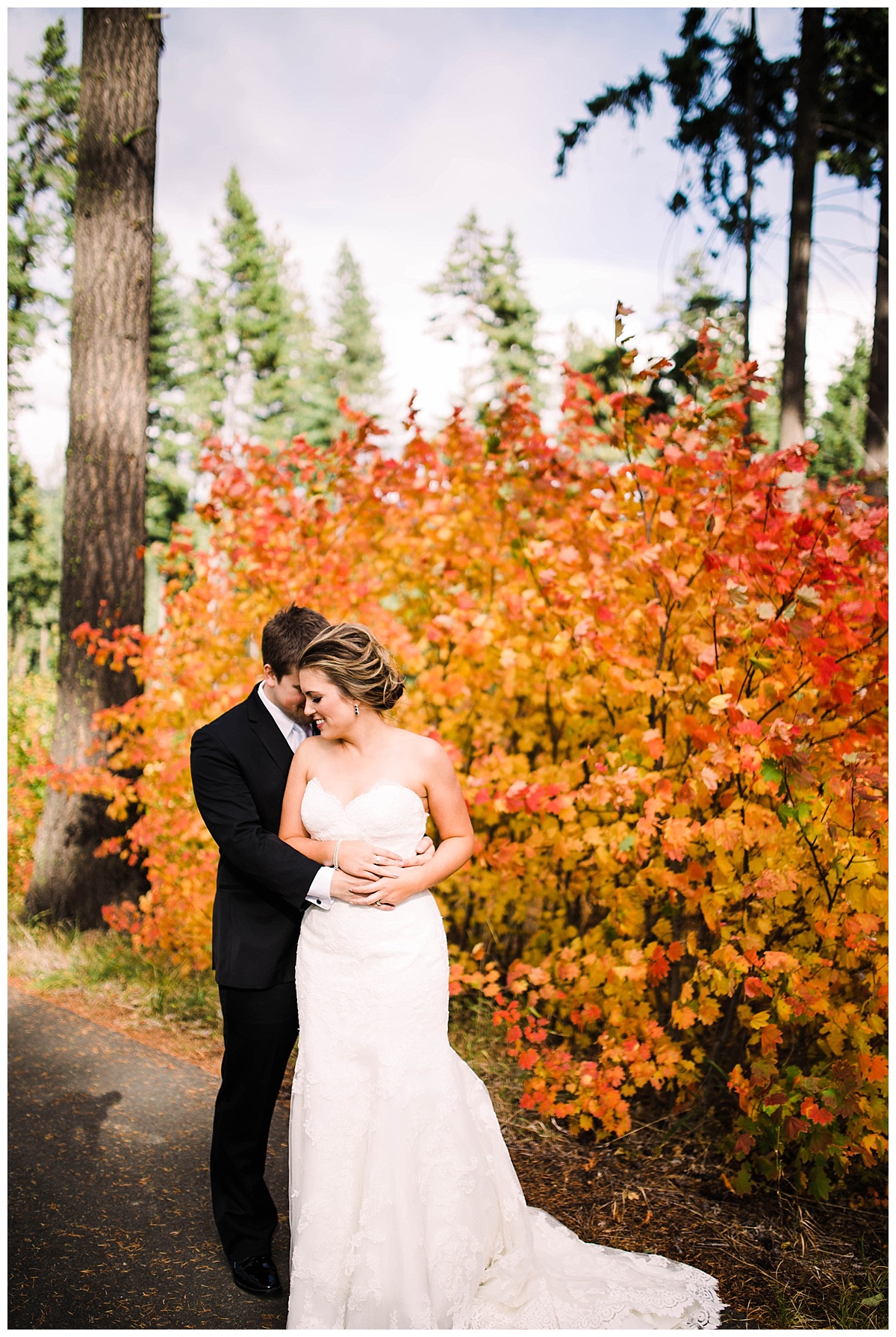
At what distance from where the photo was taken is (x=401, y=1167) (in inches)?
104

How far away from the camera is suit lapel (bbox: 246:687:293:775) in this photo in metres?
3.09

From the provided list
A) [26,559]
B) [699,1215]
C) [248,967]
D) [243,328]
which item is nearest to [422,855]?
[248,967]

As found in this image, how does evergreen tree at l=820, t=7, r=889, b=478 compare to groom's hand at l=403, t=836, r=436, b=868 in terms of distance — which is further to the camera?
evergreen tree at l=820, t=7, r=889, b=478

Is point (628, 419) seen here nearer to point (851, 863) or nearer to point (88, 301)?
point (851, 863)

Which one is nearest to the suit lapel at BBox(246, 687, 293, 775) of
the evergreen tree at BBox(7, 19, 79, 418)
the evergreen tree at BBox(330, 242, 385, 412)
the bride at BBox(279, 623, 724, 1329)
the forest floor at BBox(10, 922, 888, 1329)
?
the bride at BBox(279, 623, 724, 1329)

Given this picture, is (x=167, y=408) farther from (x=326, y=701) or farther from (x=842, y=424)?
(x=326, y=701)

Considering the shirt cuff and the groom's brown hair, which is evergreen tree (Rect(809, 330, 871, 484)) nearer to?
the groom's brown hair

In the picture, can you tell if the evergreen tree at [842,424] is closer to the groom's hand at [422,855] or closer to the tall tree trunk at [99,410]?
the tall tree trunk at [99,410]

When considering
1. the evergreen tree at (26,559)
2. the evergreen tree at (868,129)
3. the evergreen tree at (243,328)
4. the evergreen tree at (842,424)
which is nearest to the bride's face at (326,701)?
the evergreen tree at (868,129)

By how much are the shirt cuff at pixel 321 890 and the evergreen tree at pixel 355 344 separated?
38800mm

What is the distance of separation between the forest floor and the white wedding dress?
212mm

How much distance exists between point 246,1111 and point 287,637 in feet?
5.25

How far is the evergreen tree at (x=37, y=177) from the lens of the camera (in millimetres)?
16016

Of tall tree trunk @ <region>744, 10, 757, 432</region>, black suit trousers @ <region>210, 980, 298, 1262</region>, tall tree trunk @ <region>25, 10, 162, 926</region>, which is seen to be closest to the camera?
black suit trousers @ <region>210, 980, 298, 1262</region>
